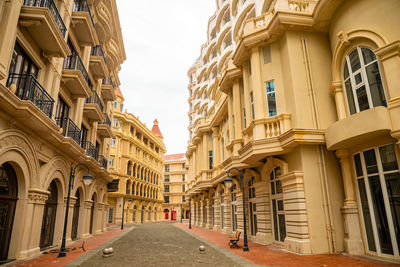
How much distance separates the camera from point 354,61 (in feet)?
35.3

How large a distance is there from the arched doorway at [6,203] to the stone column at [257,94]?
34.1 ft

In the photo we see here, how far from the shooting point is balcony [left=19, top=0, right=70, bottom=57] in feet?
30.1

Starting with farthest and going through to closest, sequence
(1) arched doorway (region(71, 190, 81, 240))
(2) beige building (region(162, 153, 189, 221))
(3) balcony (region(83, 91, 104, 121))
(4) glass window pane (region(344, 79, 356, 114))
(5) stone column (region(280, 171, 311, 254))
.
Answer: (2) beige building (region(162, 153, 189, 221))
(3) balcony (region(83, 91, 104, 121))
(1) arched doorway (region(71, 190, 81, 240))
(4) glass window pane (region(344, 79, 356, 114))
(5) stone column (region(280, 171, 311, 254))

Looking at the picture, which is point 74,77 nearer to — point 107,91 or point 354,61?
point 107,91

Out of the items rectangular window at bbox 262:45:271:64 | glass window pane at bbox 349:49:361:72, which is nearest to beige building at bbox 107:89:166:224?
rectangular window at bbox 262:45:271:64

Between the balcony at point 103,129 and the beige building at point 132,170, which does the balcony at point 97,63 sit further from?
the beige building at point 132,170

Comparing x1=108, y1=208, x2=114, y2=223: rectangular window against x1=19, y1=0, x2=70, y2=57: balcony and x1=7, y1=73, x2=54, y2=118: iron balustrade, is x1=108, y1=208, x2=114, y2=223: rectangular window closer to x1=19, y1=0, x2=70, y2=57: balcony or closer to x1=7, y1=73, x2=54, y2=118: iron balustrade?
x1=7, y1=73, x2=54, y2=118: iron balustrade

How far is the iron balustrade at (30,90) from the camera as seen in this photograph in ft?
29.7

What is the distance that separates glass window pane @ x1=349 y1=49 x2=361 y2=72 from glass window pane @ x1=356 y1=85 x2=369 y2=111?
88 centimetres


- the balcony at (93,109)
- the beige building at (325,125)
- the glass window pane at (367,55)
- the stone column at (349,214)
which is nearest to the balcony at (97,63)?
the balcony at (93,109)

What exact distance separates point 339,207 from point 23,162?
1259cm

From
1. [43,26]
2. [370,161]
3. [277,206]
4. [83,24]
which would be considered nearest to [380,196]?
[370,161]

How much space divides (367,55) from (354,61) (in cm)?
61

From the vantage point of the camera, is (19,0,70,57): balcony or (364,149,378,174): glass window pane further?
(364,149,378,174): glass window pane
